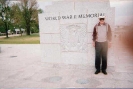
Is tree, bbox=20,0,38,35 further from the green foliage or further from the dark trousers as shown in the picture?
the dark trousers

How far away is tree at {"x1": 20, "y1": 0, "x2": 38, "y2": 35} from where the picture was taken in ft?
153

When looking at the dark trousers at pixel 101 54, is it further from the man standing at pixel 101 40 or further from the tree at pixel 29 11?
the tree at pixel 29 11

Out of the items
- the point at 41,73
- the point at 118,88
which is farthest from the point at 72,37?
the point at 118,88

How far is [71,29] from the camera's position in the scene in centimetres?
A: 692

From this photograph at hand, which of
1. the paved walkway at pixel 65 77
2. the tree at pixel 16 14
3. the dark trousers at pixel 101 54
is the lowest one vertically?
the paved walkway at pixel 65 77

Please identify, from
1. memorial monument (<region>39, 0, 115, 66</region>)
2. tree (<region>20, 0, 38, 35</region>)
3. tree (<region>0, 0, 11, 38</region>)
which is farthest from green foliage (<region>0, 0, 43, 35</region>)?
memorial monument (<region>39, 0, 115, 66</region>)

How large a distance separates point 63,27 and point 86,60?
5.22ft

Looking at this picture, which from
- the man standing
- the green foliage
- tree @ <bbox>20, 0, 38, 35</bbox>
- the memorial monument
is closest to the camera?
the man standing

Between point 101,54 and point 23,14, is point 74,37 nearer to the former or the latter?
point 101,54

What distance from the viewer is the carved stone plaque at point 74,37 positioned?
680 cm

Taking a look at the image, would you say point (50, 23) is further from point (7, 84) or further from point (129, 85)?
point (129, 85)

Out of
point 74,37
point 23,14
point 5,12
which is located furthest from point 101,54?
point 23,14

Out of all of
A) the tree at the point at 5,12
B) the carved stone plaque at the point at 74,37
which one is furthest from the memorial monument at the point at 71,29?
the tree at the point at 5,12

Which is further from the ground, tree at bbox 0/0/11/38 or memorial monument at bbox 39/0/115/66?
tree at bbox 0/0/11/38
